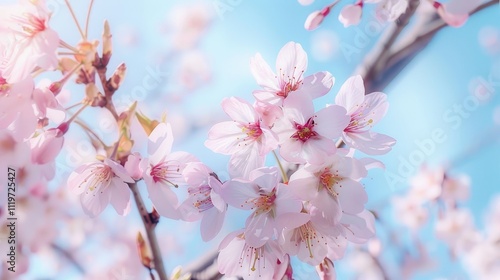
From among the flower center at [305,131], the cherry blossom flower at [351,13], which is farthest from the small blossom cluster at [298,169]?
the cherry blossom flower at [351,13]

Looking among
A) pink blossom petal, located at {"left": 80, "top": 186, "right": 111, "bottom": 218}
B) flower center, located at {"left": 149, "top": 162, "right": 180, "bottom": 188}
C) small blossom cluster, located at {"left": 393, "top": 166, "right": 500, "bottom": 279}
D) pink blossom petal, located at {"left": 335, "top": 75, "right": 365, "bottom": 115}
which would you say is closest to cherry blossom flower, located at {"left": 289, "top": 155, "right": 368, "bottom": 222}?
pink blossom petal, located at {"left": 335, "top": 75, "right": 365, "bottom": 115}

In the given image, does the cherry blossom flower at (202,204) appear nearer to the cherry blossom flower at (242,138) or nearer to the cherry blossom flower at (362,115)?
the cherry blossom flower at (242,138)

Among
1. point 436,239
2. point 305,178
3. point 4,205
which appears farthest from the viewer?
point 436,239

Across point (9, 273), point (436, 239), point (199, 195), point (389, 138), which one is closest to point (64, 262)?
point (9, 273)

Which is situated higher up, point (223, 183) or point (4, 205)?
point (223, 183)

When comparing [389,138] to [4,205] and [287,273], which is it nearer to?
[287,273]

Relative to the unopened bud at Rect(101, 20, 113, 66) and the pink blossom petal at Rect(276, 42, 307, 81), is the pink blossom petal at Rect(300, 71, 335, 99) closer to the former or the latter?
the pink blossom petal at Rect(276, 42, 307, 81)

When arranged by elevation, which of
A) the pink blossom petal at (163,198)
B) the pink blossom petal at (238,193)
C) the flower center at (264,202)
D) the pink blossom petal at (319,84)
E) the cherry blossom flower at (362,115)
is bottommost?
the pink blossom petal at (163,198)
